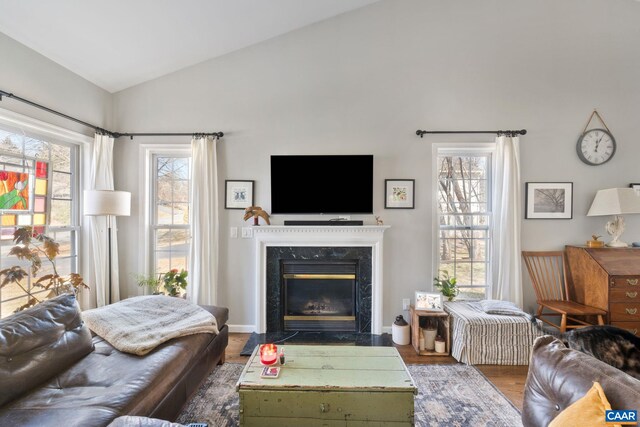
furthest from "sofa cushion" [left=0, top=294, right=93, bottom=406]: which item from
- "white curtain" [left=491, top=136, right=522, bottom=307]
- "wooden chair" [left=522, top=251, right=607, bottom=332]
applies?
"wooden chair" [left=522, top=251, right=607, bottom=332]

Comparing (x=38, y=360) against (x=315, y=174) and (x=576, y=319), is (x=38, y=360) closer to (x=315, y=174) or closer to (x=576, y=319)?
(x=315, y=174)

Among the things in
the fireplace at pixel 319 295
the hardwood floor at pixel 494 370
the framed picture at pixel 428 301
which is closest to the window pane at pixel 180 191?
the fireplace at pixel 319 295

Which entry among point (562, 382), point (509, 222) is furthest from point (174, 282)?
point (509, 222)

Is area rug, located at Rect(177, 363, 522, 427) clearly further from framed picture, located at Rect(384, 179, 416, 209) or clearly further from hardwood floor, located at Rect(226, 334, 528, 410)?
framed picture, located at Rect(384, 179, 416, 209)

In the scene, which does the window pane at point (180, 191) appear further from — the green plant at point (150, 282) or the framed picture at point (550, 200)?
the framed picture at point (550, 200)

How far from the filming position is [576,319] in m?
3.00

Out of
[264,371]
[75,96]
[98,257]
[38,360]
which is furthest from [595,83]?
[98,257]

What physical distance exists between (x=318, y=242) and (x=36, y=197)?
2.71 meters

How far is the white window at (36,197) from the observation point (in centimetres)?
234

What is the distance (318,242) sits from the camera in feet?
10.2

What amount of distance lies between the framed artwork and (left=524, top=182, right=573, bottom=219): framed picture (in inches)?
199

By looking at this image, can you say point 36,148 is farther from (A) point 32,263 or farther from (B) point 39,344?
(B) point 39,344

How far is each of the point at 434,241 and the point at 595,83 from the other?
2.61 metres

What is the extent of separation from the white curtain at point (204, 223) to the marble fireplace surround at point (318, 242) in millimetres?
513
